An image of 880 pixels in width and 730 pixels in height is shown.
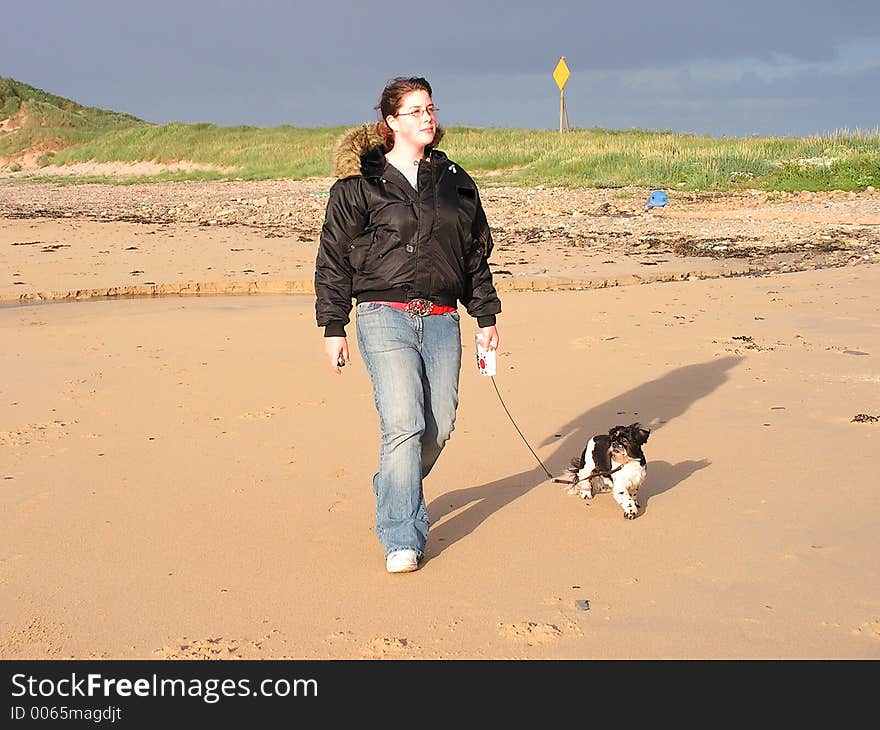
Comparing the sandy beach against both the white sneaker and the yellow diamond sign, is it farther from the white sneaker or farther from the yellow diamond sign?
the yellow diamond sign

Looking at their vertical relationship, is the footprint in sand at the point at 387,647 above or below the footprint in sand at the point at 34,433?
below

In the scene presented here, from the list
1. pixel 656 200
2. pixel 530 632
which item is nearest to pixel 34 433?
pixel 530 632

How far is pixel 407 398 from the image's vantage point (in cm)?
431

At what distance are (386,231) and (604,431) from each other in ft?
8.78

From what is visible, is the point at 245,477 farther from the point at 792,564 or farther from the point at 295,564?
the point at 792,564

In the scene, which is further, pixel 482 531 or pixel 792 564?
pixel 482 531

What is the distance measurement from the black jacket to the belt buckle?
0.02 meters

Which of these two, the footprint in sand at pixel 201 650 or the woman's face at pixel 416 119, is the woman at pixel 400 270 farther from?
the footprint in sand at pixel 201 650

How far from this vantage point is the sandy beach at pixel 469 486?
393cm

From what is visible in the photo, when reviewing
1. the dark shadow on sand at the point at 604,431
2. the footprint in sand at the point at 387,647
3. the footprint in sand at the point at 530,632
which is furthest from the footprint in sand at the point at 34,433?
the footprint in sand at the point at 530,632

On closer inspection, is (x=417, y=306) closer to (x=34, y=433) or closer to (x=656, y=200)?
(x=34, y=433)

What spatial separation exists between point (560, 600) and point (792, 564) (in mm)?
996

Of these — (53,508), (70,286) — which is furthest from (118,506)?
(70,286)

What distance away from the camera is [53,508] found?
5.22 m
